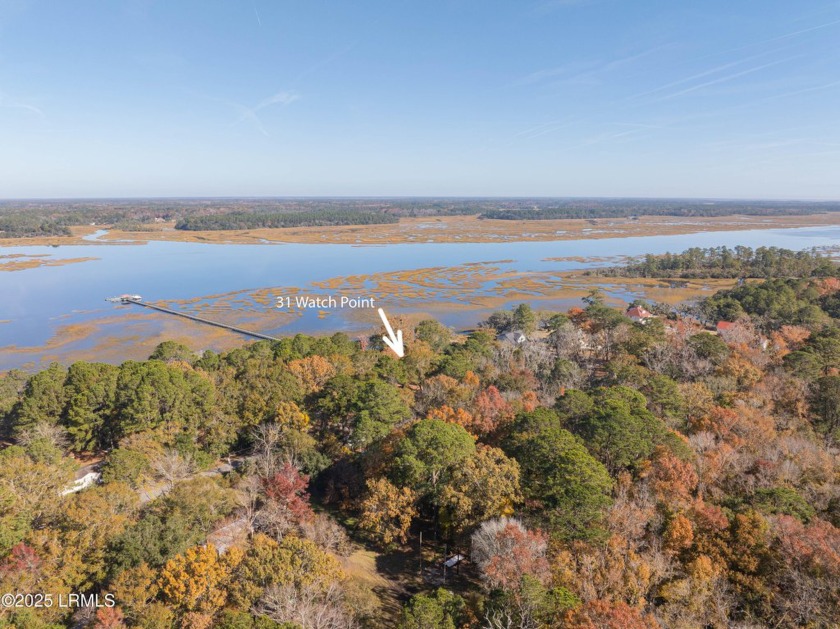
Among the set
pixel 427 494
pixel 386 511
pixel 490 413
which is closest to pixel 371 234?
pixel 490 413

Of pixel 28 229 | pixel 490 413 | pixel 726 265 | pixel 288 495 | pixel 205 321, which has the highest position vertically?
pixel 28 229

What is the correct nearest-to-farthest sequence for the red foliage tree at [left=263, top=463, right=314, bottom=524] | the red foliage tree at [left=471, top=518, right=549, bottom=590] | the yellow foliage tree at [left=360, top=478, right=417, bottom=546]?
the red foliage tree at [left=471, top=518, right=549, bottom=590], the yellow foliage tree at [left=360, top=478, right=417, bottom=546], the red foliage tree at [left=263, top=463, right=314, bottom=524]

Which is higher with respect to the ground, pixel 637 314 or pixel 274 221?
pixel 274 221

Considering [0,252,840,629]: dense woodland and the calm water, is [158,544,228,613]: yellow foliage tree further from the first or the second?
the calm water

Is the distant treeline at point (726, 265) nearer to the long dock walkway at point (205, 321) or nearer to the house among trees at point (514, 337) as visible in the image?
the house among trees at point (514, 337)

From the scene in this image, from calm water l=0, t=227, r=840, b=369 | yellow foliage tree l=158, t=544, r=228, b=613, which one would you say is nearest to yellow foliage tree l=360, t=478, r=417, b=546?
yellow foliage tree l=158, t=544, r=228, b=613

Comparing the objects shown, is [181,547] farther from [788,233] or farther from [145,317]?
[788,233]

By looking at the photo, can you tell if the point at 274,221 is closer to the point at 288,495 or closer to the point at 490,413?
the point at 490,413
